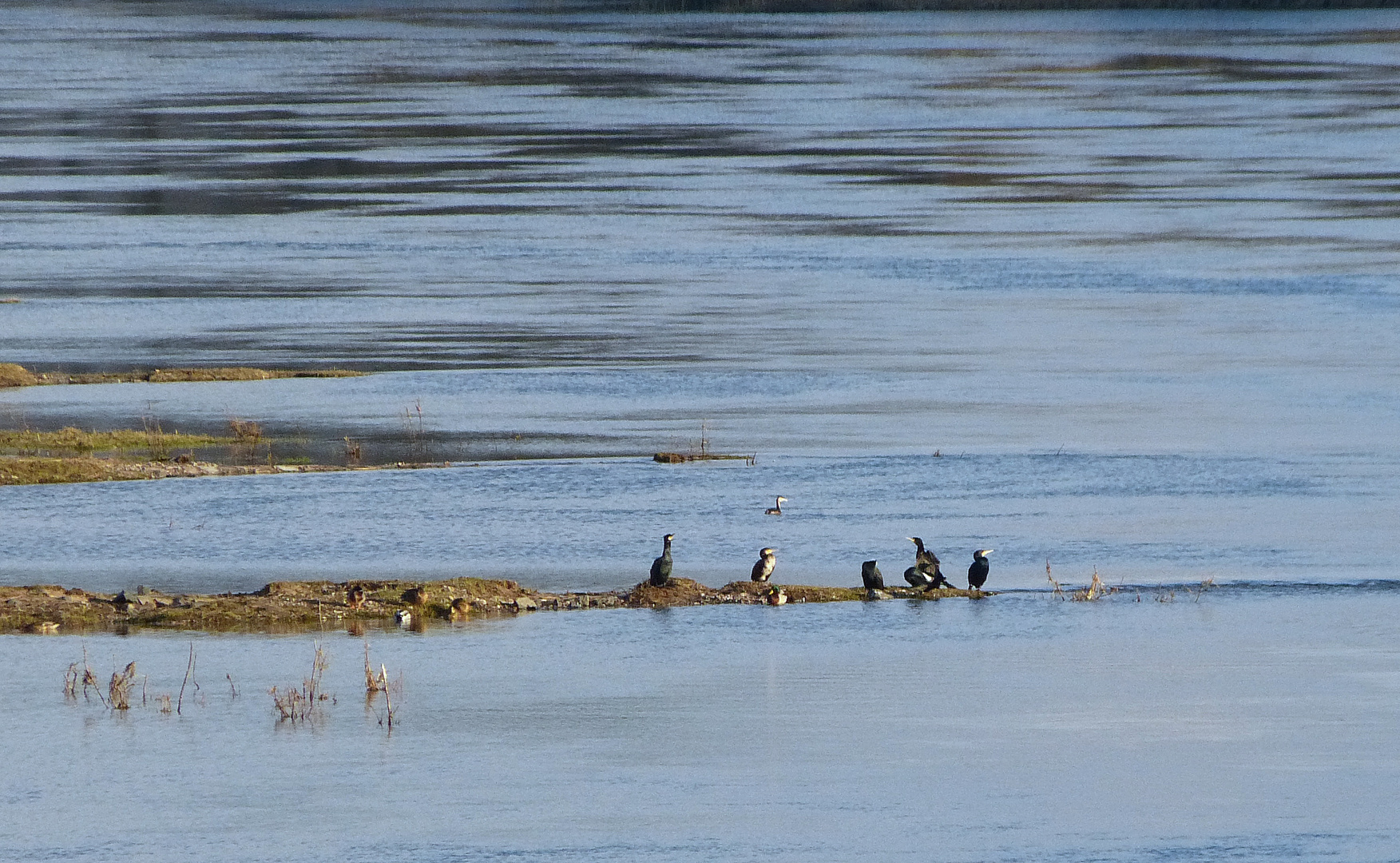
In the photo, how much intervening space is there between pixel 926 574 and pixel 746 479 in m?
4.99

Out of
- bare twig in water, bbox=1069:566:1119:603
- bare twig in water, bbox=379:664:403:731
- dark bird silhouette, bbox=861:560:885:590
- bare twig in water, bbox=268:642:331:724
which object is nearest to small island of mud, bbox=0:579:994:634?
dark bird silhouette, bbox=861:560:885:590

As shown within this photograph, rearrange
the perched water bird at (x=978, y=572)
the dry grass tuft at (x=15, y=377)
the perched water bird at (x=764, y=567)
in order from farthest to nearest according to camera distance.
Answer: the dry grass tuft at (x=15, y=377) → the perched water bird at (x=978, y=572) → the perched water bird at (x=764, y=567)

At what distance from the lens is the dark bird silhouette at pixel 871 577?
60.3ft

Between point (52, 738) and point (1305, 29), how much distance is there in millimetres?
101956

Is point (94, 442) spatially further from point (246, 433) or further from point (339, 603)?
point (339, 603)

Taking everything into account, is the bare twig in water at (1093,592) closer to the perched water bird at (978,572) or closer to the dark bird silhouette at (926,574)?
the perched water bird at (978,572)

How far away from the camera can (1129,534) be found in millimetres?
21109

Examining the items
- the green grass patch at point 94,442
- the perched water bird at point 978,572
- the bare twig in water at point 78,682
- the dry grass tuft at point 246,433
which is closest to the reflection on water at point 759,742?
the bare twig in water at point 78,682

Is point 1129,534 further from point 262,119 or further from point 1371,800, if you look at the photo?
point 262,119

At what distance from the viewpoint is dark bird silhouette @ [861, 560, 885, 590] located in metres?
18.4

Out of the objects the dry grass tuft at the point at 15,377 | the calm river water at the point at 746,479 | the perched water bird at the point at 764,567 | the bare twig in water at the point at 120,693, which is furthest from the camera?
the dry grass tuft at the point at 15,377

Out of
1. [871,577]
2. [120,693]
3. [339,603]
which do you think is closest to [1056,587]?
[871,577]

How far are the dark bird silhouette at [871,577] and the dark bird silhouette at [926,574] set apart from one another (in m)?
0.24

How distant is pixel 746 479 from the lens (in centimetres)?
2348
